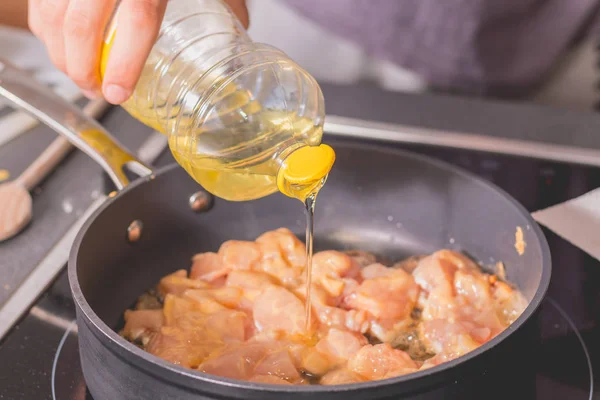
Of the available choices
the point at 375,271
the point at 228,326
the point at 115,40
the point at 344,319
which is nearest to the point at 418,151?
the point at 375,271

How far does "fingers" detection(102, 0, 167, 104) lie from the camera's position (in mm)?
767

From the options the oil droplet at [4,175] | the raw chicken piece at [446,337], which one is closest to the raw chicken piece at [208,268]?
the raw chicken piece at [446,337]

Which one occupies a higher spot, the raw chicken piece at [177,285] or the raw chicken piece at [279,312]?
the raw chicken piece at [279,312]

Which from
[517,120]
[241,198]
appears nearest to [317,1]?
[517,120]

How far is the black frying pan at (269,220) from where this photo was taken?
87 centimetres

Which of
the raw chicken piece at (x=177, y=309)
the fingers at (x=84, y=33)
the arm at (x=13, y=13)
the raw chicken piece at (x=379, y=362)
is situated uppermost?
the fingers at (x=84, y=33)

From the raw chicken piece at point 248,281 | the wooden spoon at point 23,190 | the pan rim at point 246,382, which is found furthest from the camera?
the wooden spoon at point 23,190

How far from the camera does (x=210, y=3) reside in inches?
36.8

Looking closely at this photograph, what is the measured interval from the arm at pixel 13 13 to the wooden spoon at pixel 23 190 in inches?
32.3

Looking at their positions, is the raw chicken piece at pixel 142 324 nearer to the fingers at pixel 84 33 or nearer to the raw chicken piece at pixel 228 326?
the raw chicken piece at pixel 228 326

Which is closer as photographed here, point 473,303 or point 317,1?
point 473,303

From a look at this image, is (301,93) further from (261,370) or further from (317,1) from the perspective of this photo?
(317,1)

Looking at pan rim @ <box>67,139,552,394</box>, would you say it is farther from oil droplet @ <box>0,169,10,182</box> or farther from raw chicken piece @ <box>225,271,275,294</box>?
oil droplet @ <box>0,169,10,182</box>

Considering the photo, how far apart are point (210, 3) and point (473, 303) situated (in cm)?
57
